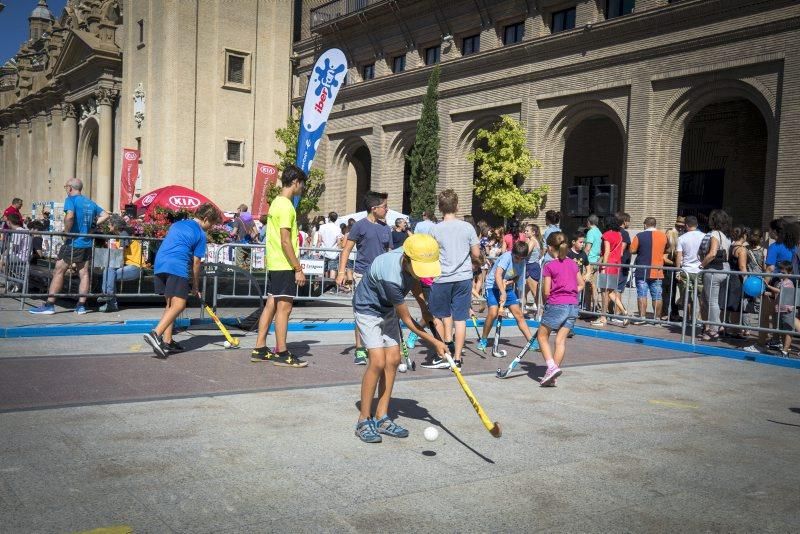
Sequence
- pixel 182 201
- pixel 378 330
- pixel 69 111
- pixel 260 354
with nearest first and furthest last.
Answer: pixel 378 330 < pixel 260 354 < pixel 182 201 < pixel 69 111

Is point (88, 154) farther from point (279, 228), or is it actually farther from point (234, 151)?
point (279, 228)

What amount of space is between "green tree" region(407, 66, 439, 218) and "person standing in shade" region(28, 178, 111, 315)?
17.7m

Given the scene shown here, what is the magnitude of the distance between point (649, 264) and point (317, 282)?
6.30m

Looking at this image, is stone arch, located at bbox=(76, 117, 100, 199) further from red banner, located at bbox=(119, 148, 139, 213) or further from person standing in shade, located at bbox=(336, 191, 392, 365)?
person standing in shade, located at bbox=(336, 191, 392, 365)

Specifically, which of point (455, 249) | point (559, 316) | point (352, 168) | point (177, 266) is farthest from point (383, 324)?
point (352, 168)

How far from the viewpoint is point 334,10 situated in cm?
3612

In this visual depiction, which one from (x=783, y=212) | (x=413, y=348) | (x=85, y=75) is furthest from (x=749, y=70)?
(x=85, y=75)

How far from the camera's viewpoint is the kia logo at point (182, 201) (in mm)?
20359

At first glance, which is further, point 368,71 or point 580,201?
point 368,71

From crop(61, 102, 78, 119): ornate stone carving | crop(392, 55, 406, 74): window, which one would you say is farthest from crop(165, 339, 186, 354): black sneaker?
crop(61, 102, 78, 119): ornate stone carving

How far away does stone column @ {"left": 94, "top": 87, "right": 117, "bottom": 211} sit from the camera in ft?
146

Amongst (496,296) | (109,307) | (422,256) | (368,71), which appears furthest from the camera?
(368,71)

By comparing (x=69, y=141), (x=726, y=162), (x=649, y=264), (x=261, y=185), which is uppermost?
(x=69, y=141)

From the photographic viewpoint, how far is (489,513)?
3.93 m
